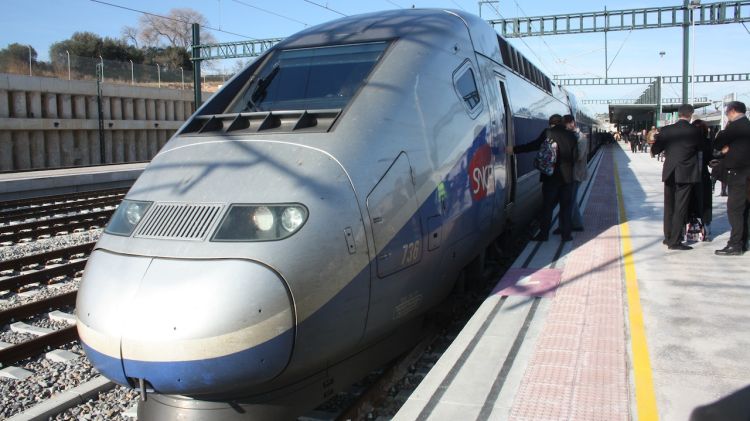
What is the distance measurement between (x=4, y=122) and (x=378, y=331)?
103ft

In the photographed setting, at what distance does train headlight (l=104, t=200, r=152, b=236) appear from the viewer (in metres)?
3.88

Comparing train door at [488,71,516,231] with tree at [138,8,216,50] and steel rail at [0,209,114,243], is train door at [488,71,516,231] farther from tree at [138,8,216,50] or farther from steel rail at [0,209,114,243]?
tree at [138,8,216,50]

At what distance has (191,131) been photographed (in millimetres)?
4805

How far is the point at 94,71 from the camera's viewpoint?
119 feet

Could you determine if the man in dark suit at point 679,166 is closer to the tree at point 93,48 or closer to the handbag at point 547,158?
the handbag at point 547,158

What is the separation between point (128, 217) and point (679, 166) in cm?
565

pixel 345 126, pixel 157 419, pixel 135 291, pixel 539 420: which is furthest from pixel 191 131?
pixel 539 420

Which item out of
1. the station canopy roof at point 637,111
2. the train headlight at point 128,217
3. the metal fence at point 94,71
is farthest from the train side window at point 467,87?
the station canopy roof at point 637,111

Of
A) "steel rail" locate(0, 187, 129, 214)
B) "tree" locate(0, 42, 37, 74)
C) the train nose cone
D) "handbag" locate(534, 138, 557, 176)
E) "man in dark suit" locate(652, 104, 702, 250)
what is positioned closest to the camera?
the train nose cone

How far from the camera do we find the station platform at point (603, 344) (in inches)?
131

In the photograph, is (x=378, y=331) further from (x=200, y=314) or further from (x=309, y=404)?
(x=200, y=314)

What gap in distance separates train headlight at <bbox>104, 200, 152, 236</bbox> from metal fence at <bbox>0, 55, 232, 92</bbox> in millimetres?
34081

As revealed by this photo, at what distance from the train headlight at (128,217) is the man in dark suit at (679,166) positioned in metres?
5.50

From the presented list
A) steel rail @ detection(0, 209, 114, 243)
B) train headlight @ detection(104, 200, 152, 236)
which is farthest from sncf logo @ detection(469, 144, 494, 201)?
steel rail @ detection(0, 209, 114, 243)
